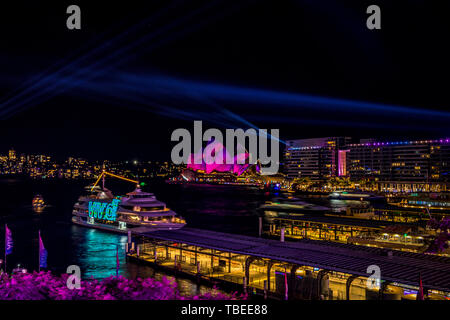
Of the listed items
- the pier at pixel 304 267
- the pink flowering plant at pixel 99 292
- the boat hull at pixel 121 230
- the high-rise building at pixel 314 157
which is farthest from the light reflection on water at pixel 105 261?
the high-rise building at pixel 314 157

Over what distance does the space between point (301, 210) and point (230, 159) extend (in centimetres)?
10802

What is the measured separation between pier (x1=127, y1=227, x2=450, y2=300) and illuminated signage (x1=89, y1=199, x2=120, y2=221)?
14.8 meters

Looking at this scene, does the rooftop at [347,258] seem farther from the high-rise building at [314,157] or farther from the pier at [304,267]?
the high-rise building at [314,157]

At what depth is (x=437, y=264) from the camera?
15609mm

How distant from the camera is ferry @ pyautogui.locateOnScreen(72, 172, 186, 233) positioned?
34156 mm

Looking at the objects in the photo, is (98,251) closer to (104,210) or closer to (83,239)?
(83,239)

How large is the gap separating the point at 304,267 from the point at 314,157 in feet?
432

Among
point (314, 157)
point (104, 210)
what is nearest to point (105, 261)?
point (104, 210)

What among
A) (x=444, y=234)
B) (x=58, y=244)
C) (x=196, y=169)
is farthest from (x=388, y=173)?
(x=444, y=234)

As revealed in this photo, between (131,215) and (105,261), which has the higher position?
(131,215)

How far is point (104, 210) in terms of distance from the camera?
38.1 m

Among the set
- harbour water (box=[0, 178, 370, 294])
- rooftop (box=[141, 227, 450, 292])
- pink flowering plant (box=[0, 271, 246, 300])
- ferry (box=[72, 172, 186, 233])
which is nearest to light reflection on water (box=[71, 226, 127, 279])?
harbour water (box=[0, 178, 370, 294])

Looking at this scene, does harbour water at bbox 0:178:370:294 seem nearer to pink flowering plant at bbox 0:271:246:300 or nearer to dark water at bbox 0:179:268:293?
dark water at bbox 0:179:268:293

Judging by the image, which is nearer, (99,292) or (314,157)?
(99,292)
